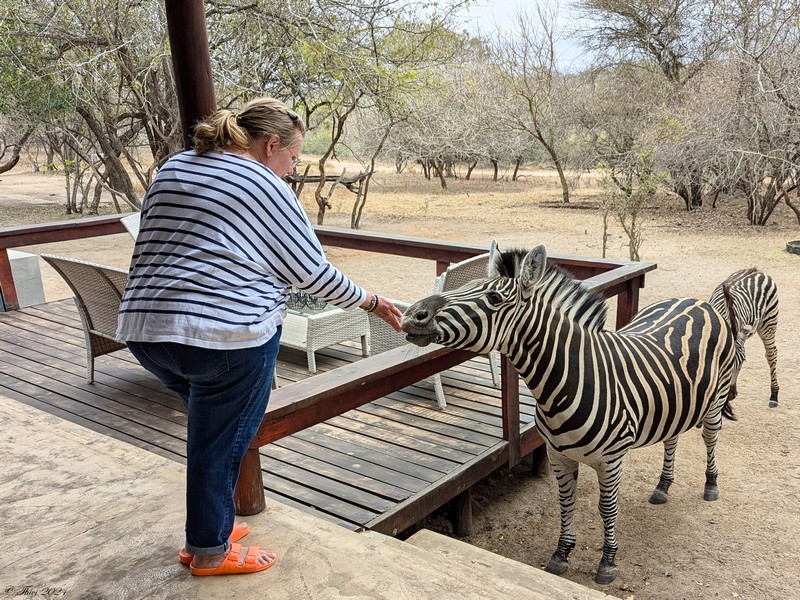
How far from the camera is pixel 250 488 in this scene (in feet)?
7.44

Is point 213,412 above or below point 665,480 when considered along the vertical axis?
above

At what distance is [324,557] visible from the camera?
2059mm

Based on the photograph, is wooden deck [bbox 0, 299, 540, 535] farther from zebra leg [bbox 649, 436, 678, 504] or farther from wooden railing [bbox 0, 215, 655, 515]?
zebra leg [bbox 649, 436, 678, 504]

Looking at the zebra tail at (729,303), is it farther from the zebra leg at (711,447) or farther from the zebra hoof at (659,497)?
the zebra hoof at (659,497)

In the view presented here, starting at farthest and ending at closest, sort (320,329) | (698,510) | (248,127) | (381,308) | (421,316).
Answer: (320,329)
(698,510)
(421,316)
(381,308)
(248,127)

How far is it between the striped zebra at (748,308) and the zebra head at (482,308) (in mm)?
2441

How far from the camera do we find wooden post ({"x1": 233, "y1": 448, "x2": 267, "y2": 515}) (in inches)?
87.5

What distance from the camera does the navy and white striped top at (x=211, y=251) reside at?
166 centimetres

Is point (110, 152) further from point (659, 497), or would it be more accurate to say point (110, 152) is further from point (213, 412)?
point (213, 412)

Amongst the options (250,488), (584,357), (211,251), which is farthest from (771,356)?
(211,251)

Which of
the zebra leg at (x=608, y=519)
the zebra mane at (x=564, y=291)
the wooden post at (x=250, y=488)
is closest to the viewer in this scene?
the wooden post at (x=250, y=488)

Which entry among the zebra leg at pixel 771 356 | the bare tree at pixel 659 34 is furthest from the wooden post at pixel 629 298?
the bare tree at pixel 659 34

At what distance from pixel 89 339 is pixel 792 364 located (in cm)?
565

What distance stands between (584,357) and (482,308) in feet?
1.88
